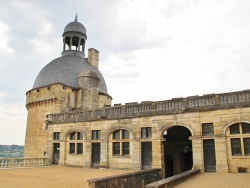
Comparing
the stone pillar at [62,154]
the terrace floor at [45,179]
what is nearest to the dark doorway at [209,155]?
the terrace floor at [45,179]

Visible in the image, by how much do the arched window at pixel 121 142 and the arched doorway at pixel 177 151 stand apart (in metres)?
4.96

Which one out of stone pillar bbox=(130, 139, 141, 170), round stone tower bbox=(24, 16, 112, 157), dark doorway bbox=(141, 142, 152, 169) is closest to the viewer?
dark doorway bbox=(141, 142, 152, 169)

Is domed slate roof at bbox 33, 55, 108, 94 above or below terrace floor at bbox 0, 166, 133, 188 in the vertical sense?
above

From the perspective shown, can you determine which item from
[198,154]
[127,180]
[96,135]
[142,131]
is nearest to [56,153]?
[96,135]

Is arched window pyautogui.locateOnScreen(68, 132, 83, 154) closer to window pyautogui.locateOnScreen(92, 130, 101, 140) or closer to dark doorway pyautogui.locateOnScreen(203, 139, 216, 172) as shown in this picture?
window pyautogui.locateOnScreen(92, 130, 101, 140)

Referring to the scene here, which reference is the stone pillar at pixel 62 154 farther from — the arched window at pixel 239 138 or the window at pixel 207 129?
the arched window at pixel 239 138

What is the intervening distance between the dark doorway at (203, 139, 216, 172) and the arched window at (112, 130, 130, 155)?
5.53 m

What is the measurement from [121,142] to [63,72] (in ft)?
48.1

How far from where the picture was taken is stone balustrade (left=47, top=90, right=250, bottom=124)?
13.2 m

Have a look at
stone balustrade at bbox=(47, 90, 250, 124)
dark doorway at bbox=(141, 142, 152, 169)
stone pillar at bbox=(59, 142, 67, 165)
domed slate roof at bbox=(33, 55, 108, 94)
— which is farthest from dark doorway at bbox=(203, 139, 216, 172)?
domed slate roof at bbox=(33, 55, 108, 94)

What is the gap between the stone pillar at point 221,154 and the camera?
42.6ft

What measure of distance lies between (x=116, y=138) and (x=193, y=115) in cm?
626

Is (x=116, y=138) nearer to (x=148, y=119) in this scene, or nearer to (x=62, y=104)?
(x=148, y=119)

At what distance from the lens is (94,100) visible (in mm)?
25297
